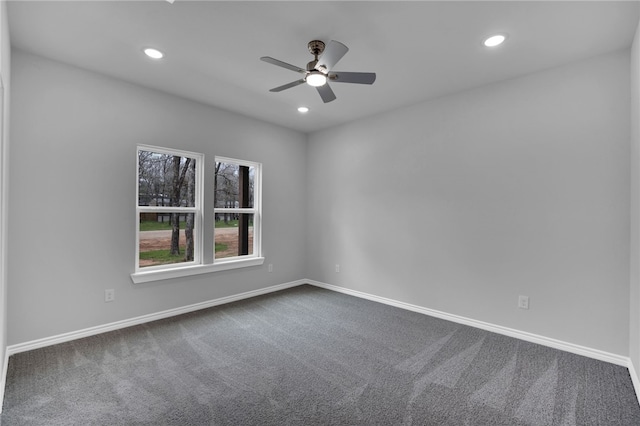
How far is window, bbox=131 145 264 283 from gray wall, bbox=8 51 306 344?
150 mm

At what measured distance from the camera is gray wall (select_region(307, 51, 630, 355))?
8.45 ft

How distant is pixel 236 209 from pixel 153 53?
2192mm

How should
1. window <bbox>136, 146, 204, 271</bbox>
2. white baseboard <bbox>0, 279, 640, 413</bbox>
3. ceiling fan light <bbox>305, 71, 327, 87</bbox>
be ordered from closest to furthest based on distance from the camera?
ceiling fan light <bbox>305, 71, 327, 87</bbox>
white baseboard <bbox>0, 279, 640, 413</bbox>
window <bbox>136, 146, 204, 271</bbox>

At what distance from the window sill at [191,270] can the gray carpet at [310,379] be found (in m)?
0.52

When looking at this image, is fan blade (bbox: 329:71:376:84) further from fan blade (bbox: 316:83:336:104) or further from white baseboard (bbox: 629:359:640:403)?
white baseboard (bbox: 629:359:640:403)

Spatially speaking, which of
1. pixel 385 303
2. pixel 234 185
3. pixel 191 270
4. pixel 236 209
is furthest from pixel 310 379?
pixel 234 185

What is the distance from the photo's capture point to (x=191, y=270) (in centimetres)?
369

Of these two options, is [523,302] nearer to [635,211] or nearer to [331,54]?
[635,211]

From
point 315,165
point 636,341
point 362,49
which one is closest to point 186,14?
point 362,49

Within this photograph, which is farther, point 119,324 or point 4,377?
point 119,324

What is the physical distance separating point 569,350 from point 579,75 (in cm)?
252

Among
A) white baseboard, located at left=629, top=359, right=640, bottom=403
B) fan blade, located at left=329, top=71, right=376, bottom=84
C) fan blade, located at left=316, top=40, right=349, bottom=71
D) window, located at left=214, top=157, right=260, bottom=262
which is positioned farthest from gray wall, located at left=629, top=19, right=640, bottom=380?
window, located at left=214, top=157, right=260, bottom=262

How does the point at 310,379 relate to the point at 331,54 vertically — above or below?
below

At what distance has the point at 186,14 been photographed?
2.15 meters
